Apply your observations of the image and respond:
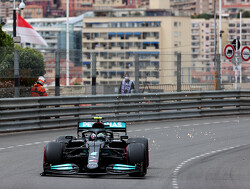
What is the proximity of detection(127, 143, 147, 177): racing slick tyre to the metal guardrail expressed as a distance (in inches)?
303

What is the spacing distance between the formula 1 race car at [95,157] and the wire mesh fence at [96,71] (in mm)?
7746

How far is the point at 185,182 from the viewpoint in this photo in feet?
37.7

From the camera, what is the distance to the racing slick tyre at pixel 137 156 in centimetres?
1207

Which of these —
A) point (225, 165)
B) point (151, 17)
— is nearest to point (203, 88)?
point (225, 165)

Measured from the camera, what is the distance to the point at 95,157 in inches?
469

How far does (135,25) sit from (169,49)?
771 centimetres

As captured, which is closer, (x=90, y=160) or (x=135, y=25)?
(x=90, y=160)

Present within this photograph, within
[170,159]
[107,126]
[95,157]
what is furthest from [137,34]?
[95,157]

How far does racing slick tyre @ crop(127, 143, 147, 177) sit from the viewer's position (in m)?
12.1

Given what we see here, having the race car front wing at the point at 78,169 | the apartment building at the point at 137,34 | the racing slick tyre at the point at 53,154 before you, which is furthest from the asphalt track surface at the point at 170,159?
the apartment building at the point at 137,34

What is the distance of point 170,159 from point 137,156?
2492 millimetres

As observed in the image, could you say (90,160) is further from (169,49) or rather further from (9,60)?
(169,49)

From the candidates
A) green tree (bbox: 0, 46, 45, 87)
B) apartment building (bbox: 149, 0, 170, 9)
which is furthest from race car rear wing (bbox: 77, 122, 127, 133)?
apartment building (bbox: 149, 0, 170, 9)

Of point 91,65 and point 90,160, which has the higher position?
point 91,65
